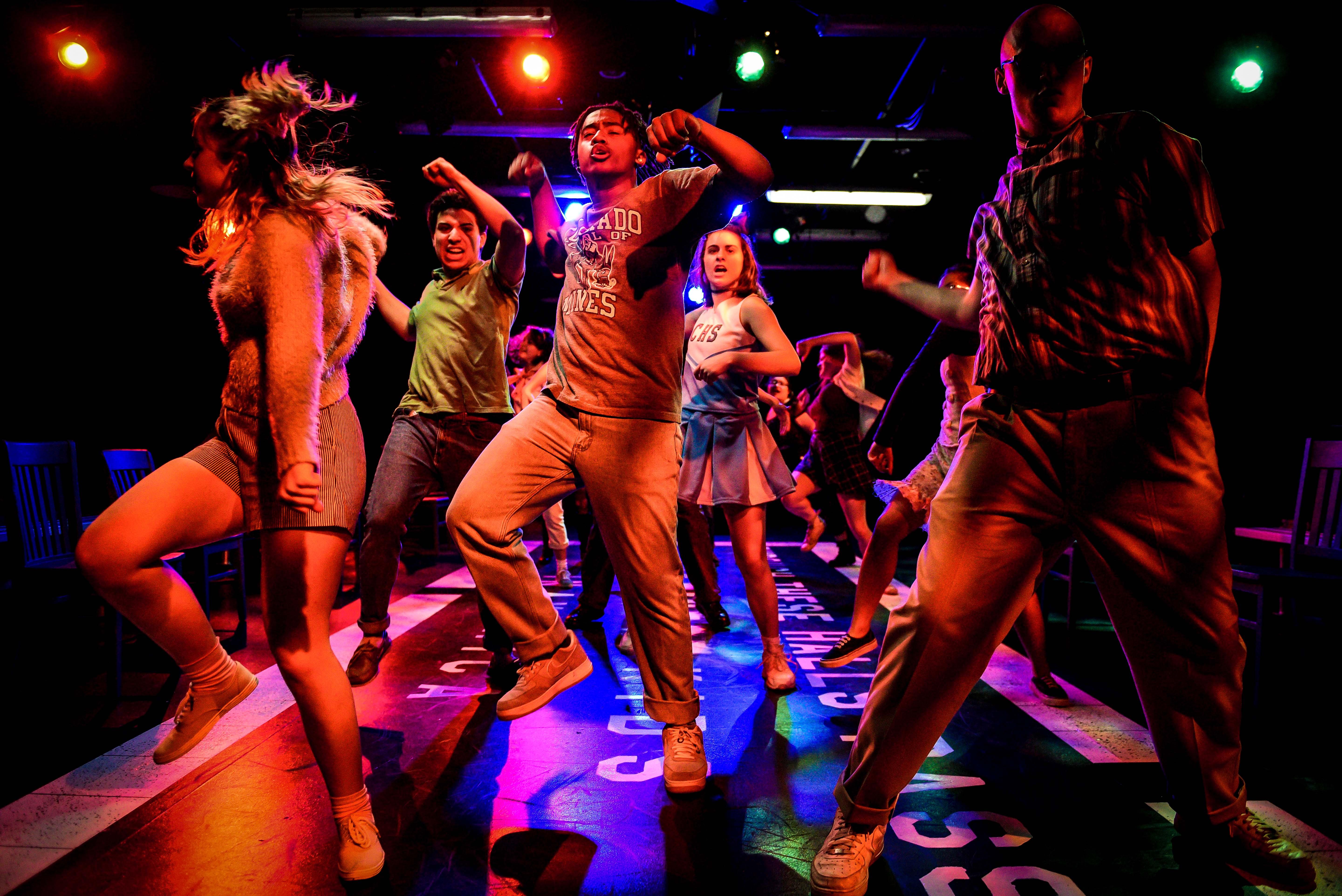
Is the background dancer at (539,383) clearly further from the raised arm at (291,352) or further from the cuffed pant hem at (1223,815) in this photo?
the cuffed pant hem at (1223,815)

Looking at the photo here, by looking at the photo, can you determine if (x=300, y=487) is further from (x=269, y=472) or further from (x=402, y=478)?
(x=402, y=478)

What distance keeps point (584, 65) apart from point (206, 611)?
6.10m

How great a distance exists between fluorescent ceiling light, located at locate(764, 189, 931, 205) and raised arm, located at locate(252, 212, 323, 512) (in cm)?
888

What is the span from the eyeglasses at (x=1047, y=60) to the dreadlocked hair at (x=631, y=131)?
98cm

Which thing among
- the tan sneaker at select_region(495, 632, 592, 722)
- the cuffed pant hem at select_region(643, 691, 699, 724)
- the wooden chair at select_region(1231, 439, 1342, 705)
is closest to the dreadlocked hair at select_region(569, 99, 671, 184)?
the tan sneaker at select_region(495, 632, 592, 722)

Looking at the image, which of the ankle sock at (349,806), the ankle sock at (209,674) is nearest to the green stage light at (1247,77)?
the ankle sock at (349,806)

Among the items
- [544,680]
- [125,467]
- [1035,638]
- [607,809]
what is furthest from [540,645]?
[125,467]

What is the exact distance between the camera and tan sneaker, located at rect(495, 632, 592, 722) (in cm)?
178

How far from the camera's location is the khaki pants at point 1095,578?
1311mm

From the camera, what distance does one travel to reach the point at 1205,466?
4.39 ft

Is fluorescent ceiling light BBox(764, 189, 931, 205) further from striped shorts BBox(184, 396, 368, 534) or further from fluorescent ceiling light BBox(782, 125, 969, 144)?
striped shorts BBox(184, 396, 368, 534)

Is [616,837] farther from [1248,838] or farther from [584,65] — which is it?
[584,65]

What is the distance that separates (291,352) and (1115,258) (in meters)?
1.77

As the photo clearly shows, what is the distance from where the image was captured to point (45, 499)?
3.33 meters
